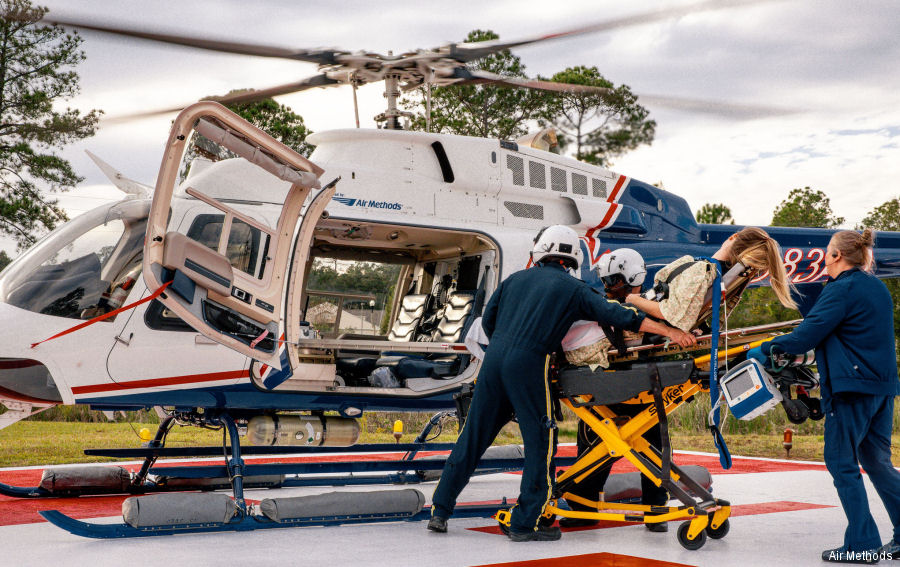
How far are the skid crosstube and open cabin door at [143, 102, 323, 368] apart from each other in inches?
82.2

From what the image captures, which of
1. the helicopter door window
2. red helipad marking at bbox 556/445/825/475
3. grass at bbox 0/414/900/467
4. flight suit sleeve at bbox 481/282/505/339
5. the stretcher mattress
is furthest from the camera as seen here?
grass at bbox 0/414/900/467

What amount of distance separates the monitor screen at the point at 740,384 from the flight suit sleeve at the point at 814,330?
0.58 feet

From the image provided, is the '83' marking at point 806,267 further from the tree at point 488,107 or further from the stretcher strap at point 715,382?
the tree at point 488,107

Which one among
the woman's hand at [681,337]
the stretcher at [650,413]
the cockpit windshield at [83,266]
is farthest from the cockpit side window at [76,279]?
the woman's hand at [681,337]

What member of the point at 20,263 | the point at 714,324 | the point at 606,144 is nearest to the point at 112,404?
the point at 20,263

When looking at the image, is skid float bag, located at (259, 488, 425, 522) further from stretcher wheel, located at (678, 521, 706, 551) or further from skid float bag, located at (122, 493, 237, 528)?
stretcher wheel, located at (678, 521, 706, 551)

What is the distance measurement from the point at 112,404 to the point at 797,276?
23.2 feet

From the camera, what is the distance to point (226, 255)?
595 cm

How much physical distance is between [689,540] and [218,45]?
14.6 feet

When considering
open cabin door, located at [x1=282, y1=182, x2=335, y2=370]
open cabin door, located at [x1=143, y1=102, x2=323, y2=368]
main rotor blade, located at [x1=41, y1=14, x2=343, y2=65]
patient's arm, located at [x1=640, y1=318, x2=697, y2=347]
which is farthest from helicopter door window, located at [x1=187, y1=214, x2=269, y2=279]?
patient's arm, located at [x1=640, y1=318, x2=697, y2=347]

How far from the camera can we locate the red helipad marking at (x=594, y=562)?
167 inches

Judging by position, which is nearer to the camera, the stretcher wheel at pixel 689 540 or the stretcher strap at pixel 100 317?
the stretcher wheel at pixel 689 540

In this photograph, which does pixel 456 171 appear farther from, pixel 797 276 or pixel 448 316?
pixel 797 276

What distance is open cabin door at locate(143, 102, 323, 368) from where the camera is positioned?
5160 mm
